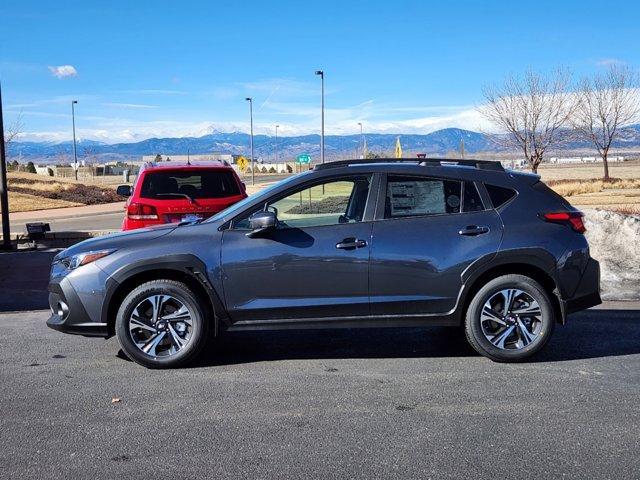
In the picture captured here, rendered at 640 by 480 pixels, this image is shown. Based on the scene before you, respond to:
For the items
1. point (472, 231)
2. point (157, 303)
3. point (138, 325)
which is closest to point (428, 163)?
point (472, 231)

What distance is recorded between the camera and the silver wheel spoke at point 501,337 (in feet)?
19.5

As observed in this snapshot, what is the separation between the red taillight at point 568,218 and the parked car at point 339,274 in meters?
0.01

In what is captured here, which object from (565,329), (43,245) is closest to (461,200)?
(565,329)

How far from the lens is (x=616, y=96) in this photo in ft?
146

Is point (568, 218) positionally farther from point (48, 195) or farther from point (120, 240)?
point (48, 195)

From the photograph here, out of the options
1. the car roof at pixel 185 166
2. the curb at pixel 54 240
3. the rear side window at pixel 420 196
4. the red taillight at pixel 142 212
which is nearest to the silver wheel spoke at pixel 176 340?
the rear side window at pixel 420 196

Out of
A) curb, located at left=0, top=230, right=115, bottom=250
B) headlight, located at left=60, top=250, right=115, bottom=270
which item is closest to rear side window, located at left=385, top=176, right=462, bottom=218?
headlight, located at left=60, top=250, right=115, bottom=270

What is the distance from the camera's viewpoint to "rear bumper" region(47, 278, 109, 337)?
19.1 feet

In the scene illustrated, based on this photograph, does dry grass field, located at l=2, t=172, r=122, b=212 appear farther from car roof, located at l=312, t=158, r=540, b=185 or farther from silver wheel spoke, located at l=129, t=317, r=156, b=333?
car roof, located at l=312, t=158, r=540, b=185

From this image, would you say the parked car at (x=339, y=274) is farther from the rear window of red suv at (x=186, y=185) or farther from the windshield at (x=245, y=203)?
the rear window of red suv at (x=186, y=185)

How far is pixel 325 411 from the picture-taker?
4871mm

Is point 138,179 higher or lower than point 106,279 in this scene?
higher

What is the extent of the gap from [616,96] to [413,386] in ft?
145

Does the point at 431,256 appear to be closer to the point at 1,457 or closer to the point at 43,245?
the point at 1,457
